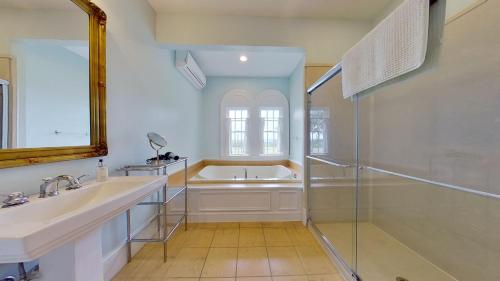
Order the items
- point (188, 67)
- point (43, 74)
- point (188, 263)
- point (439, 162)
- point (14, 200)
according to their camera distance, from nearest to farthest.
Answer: point (14, 200)
point (43, 74)
point (439, 162)
point (188, 263)
point (188, 67)

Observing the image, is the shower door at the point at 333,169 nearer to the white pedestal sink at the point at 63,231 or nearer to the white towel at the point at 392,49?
the white towel at the point at 392,49

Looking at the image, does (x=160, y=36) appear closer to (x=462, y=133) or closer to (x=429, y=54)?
(x=429, y=54)

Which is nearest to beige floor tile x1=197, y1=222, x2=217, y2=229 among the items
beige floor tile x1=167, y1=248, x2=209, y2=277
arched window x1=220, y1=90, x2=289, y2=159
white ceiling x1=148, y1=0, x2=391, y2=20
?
beige floor tile x1=167, y1=248, x2=209, y2=277

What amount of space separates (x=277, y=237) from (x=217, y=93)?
303 centimetres

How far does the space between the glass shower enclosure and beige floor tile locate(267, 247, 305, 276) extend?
329 mm

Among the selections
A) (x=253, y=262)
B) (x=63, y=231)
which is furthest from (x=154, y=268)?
(x=63, y=231)

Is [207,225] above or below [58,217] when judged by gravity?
below

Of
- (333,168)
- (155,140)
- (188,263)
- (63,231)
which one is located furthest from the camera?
(333,168)

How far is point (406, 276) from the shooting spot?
1544 mm

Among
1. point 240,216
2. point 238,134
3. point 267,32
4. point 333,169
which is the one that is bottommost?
point 240,216

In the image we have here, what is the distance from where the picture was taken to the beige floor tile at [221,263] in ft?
5.39

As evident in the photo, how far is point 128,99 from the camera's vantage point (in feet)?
5.92

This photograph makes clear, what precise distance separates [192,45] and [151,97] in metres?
0.73

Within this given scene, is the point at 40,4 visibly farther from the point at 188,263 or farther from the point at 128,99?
the point at 188,263
